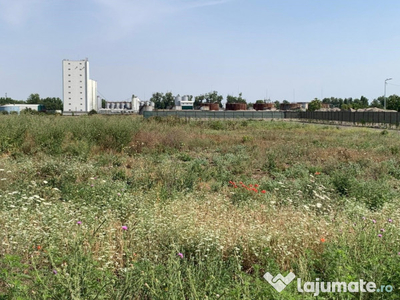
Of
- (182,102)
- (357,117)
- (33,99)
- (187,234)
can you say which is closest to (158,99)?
(182,102)

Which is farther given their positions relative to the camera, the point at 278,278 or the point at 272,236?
the point at 272,236

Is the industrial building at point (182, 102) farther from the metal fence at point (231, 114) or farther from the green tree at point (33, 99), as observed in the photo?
the green tree at point (33, 99)

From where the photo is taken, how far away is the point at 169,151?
13648 millimetres

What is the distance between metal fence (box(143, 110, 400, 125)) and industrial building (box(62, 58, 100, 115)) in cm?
6232

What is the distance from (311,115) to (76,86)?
7999 cm

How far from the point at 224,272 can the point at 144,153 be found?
9.79m

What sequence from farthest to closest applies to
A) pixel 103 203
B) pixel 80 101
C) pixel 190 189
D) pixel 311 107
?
pixel 80 101
pixel 311 107
pixel 190 189
pixel 103 203

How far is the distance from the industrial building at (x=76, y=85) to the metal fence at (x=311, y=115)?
6232 centimetres

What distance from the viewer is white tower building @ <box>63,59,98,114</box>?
114250mm

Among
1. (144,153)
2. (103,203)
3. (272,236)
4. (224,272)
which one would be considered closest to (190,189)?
(103,203)

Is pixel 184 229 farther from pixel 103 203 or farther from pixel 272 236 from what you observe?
pixel 103 203

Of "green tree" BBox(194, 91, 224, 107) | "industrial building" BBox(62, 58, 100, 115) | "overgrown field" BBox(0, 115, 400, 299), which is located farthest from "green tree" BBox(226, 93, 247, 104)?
"overgrown field" BBox(0, 115, 400, 299)

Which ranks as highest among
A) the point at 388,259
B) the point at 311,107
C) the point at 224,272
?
the point at 311,107

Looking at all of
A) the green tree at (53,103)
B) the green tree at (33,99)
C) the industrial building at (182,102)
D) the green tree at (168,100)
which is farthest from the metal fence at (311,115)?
the green tree at (33,99)
